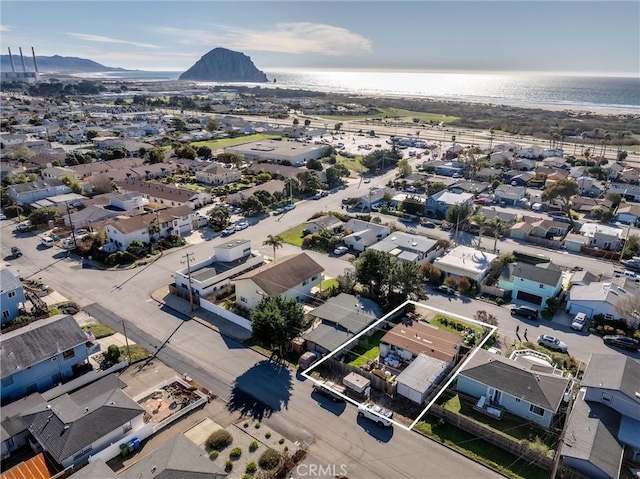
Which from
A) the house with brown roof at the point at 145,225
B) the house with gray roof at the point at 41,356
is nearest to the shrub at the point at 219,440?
the house with gray roof at the point at 41,356

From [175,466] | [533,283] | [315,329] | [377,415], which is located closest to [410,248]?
[533,283]

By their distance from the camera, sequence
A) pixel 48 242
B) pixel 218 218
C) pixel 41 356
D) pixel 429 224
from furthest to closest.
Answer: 1. pixel 429 224
2. pixel 218 218
3. pixel 48 242
4. pixel 41 356

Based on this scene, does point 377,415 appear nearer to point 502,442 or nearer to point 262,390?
point 502,442

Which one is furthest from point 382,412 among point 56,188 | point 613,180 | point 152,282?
point 613,180

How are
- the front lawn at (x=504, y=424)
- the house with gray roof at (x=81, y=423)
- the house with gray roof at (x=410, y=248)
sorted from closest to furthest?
the house with gray roof at (x=81, y=423)
the front lawn at (x=504, y=424)
the house with gray roof at (x=410, y=248)

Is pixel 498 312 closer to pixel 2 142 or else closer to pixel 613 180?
pixel 613 180

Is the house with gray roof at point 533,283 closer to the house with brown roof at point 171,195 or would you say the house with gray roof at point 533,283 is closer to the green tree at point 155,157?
the house with brown roof at point 171,195

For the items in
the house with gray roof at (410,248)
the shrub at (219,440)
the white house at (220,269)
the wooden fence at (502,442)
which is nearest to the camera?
the wooden fence at (502,442)
